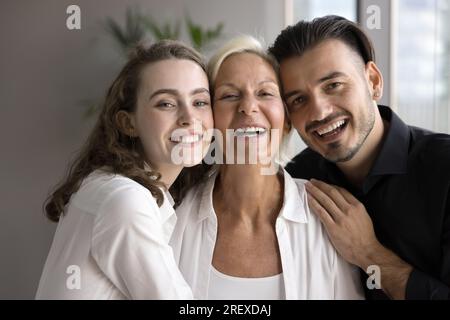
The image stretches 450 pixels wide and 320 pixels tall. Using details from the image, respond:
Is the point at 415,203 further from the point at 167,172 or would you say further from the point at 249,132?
the point at 167,172

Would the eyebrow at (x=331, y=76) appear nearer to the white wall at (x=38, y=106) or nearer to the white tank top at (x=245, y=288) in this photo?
the white tank top at (x=245, y=288)

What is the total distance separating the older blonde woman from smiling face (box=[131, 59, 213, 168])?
71 mm

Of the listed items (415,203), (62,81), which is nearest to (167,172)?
(415,203)

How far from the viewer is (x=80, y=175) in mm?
1232

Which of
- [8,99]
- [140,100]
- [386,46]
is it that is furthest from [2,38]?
[386,46]

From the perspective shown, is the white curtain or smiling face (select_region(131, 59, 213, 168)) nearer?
smiling face (select_region(131, 59, 213, 168))

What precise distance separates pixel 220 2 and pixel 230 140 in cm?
196

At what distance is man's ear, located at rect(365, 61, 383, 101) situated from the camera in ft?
4.73

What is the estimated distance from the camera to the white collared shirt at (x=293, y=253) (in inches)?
47.8

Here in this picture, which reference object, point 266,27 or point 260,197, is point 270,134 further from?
point 266,27

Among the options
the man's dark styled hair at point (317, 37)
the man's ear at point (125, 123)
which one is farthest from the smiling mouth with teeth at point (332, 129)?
the man's ear at point (125, 123)

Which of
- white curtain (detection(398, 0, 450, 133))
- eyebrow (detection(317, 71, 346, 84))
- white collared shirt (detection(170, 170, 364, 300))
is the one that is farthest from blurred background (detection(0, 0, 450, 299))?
white collared shirt (detection(170, 170, 364, 300))

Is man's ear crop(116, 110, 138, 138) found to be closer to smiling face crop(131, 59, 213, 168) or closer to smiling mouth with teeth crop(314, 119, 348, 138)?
smiling face crop(131, 59, 213, 168)
